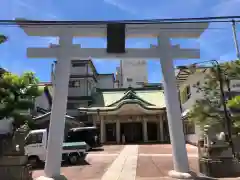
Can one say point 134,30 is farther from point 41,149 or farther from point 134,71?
point 134,71

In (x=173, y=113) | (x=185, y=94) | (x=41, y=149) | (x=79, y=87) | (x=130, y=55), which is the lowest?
(x=41, y=149)

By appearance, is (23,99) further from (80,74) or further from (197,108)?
(80,74)

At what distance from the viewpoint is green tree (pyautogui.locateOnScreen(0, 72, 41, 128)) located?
10.6 metres

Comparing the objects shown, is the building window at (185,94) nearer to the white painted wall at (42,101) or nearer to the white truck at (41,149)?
the white truck at (41,149)

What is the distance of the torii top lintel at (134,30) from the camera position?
980 centimetres

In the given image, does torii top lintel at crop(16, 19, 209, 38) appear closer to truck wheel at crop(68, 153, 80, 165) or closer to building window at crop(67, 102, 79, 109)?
→ truck wheel at crop(68, 153, 80, 165)

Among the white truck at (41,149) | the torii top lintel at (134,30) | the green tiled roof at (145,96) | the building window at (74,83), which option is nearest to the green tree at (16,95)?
the torii top lintel at (134,30)

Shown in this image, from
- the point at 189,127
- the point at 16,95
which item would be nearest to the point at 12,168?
the point at 16,95

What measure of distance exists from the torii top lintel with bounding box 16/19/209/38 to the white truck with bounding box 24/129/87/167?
7704 mm

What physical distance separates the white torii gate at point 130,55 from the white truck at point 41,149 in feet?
22.2

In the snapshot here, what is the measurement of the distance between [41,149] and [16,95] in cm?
526

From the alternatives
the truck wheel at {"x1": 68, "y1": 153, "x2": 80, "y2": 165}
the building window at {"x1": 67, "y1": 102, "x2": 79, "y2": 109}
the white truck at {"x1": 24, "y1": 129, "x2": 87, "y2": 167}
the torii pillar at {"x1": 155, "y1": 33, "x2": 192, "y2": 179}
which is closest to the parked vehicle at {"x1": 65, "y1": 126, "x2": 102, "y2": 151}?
the white truck at {"x1": 24, "y1": 129, "x2": 87, "y2": 167}

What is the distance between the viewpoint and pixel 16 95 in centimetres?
1106

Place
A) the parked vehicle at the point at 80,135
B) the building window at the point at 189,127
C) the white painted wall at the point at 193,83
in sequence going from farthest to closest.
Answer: the building window at the point at 189,127 → the white painted wall at the point at 193,83 → the parked vehicle at the point at 80,135
